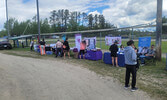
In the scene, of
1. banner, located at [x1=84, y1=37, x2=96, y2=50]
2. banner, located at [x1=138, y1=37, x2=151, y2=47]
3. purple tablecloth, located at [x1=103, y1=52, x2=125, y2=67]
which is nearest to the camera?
purple tablecloth, located at [x1=103, y1=52, x2=125, y2=67]

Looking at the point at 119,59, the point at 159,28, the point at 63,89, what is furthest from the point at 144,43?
the point at 63,89

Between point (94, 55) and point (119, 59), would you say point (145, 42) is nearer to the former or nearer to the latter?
point (119, 59)

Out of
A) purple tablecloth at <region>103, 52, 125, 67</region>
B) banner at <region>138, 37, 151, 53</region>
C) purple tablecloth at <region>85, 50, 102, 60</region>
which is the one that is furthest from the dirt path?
banner at <region>138, 37, 151, 53</region>

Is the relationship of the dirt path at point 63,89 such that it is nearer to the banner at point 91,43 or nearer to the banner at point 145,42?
the banner at point 145,42

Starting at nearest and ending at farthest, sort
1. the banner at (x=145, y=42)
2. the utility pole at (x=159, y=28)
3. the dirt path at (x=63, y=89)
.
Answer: the dirt path at (x=63, y=89) < the utility pole at (x=159, y=28) < the banner at (x=145, y=42)

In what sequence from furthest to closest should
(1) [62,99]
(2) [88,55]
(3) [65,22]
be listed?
(3) [65,22], (2) [88,55], (1) [62,99]

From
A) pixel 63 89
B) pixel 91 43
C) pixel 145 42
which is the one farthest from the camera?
pixel 91 43

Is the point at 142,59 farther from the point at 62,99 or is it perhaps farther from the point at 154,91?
the point at 62,99

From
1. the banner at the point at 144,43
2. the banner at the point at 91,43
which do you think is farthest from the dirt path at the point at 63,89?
the banner at the point at 91,43

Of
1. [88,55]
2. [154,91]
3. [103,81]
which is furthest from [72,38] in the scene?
[154,91]

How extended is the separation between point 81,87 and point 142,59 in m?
5.40

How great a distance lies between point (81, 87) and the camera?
5.11 metres

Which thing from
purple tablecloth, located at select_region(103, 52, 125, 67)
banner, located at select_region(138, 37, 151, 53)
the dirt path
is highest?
banner, located at select_region(138, 37, 151, 53)

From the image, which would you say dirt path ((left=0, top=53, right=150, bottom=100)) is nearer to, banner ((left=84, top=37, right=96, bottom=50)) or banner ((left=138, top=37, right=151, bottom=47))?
banner ((left=138, top=37, right=151, bottom=47))
